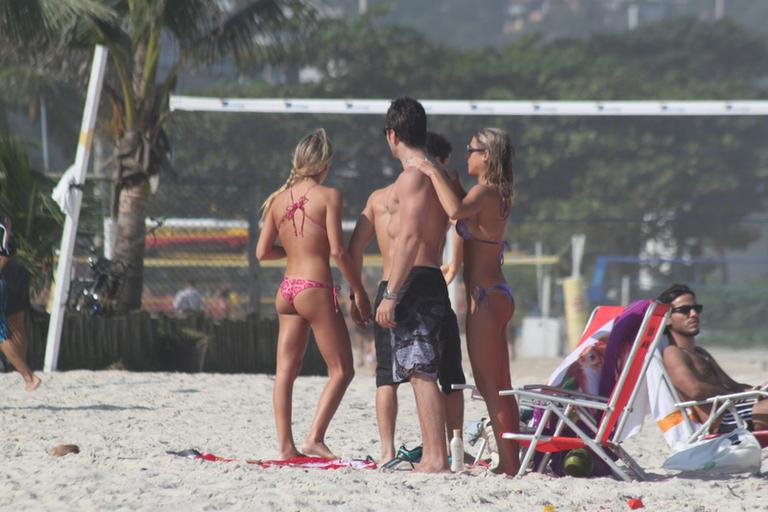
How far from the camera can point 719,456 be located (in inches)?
211

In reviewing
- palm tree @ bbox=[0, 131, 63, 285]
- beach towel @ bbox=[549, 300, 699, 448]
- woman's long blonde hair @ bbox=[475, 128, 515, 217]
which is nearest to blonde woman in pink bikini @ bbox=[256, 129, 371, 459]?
woman's long blonde hair @ bbox=[475, 128, 515, 217]

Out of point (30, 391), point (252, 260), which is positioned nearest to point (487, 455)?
point (30, 391)

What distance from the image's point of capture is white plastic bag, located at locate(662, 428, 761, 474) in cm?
537

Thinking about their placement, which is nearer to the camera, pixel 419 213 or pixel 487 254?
pixel 419 213

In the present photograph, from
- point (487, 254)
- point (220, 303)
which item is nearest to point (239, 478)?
point (487, 254)

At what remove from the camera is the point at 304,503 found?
4.39 m

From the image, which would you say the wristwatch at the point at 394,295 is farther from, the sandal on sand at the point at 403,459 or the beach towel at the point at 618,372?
the beach towel at the point at 618,372

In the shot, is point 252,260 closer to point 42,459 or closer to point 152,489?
point 42,459

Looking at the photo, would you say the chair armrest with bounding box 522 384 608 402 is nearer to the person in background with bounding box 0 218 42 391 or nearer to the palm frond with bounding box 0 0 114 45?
the person in background with bounding box 0 218 42 391

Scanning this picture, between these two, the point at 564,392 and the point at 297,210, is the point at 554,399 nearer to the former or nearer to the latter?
the point at 564,392

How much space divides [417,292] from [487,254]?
1.10 ft

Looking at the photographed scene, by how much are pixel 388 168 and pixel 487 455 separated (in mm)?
18139

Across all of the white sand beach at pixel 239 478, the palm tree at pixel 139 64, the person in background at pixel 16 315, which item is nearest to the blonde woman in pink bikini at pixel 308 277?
the white sand beach at pixel 239 478

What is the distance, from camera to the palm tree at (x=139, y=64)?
11289 mm
